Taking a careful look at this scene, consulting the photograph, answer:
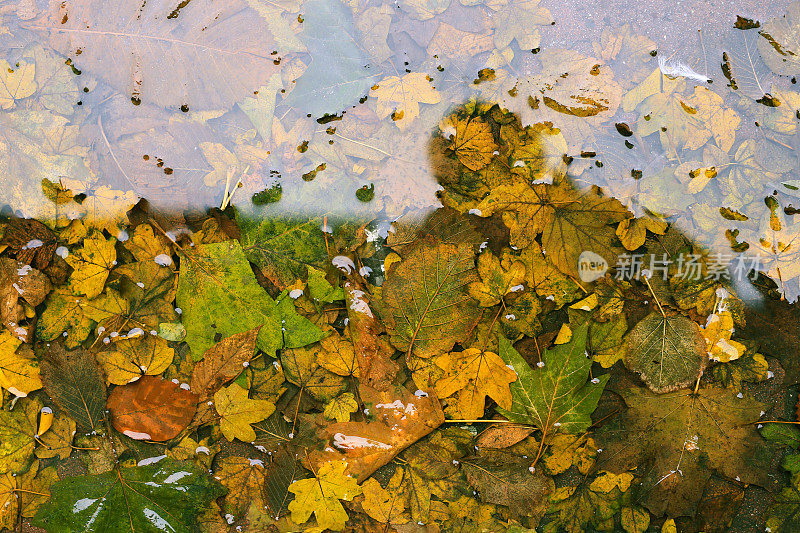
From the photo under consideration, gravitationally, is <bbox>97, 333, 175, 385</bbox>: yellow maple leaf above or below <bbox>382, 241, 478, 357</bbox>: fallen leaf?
below

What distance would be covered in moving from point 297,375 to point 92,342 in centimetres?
46

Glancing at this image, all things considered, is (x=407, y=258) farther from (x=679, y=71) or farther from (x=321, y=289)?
(x=679, y=71)

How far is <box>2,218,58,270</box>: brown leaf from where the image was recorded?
38.5 inches

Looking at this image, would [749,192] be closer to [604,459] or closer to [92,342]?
[604,459]

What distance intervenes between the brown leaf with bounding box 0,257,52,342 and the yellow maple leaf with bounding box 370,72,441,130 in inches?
32.5

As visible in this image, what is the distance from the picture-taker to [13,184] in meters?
0.98

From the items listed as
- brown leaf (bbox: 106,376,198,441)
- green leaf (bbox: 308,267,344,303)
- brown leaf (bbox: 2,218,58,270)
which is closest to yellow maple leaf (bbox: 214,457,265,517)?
brown leaf (bbox: 106,376,198,441)


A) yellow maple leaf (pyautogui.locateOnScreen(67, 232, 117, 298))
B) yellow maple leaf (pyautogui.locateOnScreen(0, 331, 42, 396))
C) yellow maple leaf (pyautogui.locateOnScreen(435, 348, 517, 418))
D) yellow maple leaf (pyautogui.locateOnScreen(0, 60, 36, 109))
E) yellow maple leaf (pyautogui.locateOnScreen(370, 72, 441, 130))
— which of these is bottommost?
yellow maple leaf (pyautogui.locateOnScreen(435, 348, 517, 418))

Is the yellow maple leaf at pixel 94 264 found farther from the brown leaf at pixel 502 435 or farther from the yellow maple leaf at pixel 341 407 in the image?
the brown leaf at pixel 502 435

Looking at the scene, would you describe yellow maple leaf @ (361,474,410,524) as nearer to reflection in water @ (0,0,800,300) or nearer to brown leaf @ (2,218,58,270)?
reflection in water @ (0,0,800,300)

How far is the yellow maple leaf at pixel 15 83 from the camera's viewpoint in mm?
983

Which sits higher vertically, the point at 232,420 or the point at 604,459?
the point at 232,420

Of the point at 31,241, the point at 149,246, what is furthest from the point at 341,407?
the point at 31,241

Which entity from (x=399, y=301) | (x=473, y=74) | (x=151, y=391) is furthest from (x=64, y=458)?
(x=473, y=74)
